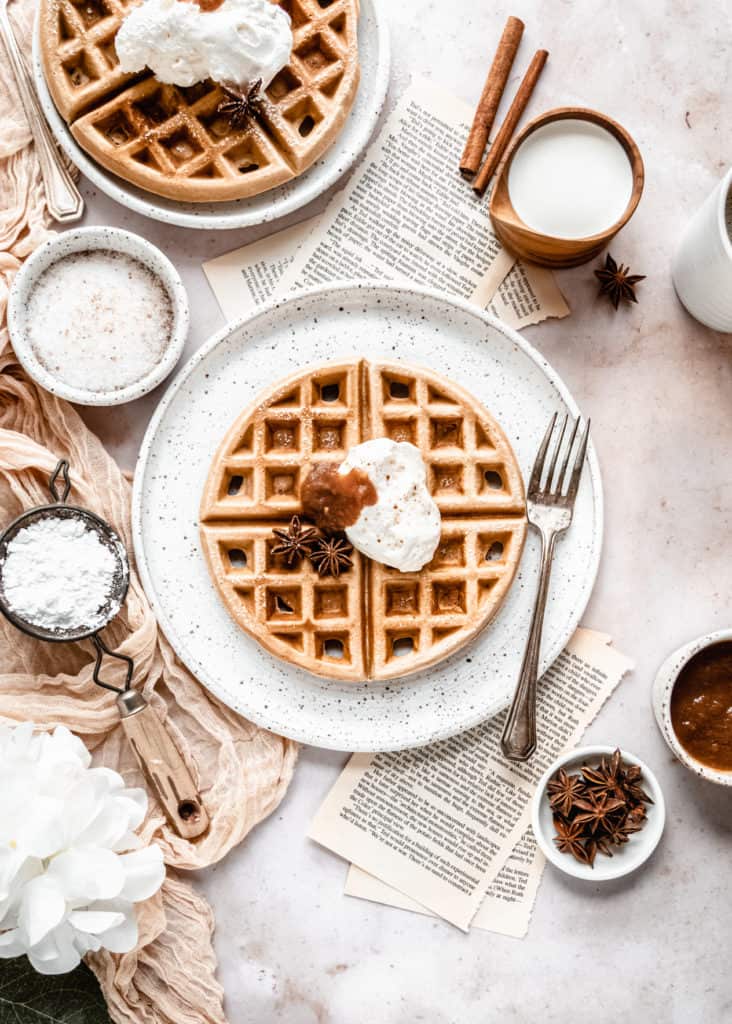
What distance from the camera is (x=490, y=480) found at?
2150 millimetres

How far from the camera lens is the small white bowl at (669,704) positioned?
6.60ft

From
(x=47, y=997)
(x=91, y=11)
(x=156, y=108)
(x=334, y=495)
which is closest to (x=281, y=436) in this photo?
(x=334, y=495)

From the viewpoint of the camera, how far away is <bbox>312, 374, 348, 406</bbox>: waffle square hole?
2.08 meters

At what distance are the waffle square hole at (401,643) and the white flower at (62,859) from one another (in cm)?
62

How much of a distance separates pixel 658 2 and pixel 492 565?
1.38 m

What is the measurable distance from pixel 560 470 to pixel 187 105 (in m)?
1.14

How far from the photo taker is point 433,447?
6.86ft

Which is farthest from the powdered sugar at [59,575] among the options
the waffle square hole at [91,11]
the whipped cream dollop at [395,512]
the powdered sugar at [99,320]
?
the waffle square hole at [91,11]

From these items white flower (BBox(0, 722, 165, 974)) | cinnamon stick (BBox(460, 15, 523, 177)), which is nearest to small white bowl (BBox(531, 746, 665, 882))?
white flower (BBox(0, 722, 165, 974))

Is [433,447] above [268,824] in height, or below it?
above

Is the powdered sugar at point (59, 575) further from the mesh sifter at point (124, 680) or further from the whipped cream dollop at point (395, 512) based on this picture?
the whipped cream dollop at point (395, 512)

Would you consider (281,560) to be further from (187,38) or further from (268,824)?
(187,38)

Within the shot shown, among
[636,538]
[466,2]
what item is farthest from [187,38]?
[636,538]

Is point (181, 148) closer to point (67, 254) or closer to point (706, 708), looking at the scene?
point (67, 254)
